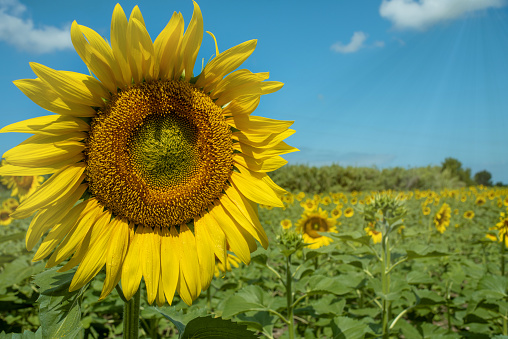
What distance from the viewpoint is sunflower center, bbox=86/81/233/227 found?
1.30 meters

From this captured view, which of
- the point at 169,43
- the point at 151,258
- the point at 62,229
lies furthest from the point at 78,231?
the point at 169,43

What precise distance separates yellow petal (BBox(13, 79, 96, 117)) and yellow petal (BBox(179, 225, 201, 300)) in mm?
555

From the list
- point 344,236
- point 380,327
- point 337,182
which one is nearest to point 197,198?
point 344,236

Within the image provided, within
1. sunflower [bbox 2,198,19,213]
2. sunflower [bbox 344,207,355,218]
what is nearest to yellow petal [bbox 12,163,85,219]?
sunflower [bbox 344,207,355,218]

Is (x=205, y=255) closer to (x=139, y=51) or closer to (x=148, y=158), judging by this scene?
(x=148, y=158)

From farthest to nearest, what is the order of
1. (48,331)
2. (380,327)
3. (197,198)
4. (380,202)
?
1. (380,202)
2. (380,327)
3. (197,198)
4. (48,331)

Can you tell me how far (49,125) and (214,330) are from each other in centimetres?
84

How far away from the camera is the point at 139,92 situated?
1316mm

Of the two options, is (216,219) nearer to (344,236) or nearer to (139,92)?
(139,92)

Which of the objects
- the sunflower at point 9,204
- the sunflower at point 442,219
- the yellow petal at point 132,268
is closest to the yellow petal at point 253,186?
the yellow petal at point 132,268

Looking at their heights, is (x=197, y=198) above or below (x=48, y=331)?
above

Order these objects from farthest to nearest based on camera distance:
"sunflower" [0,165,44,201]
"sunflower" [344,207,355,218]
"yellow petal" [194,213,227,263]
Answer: "sunflower" [344,207,355,218] → "sunflower" [0,165,44,201] → "yellow petal" [194,213,227,263]

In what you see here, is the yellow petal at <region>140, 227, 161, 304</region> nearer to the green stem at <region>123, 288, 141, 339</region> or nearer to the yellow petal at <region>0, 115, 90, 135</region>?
the green stem at <region>123, 288, 141, 339</region>

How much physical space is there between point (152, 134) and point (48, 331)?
27.6 inches
